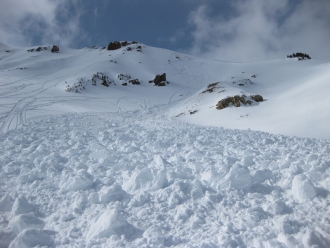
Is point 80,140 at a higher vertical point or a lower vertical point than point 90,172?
higher

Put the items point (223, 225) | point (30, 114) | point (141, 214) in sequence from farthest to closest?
point (30, 114)
point (141, 214)
point (223, 225)

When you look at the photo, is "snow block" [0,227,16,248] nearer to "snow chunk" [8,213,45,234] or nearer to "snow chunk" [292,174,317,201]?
"snow chunk" [8,213,45,234]

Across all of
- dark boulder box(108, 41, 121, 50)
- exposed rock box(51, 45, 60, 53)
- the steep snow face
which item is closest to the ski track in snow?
the steep snow face

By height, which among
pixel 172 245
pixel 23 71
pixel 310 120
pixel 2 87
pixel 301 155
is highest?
pixel 23 71

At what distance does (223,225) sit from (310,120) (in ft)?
28.1

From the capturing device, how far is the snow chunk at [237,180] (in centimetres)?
440

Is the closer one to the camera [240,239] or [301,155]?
[240,239]

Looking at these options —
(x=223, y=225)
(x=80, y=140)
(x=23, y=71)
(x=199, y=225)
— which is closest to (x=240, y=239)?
(x=223, y=225)

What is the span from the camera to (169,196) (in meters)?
4.29

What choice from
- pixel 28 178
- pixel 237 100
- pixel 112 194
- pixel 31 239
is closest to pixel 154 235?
pixel 112 194

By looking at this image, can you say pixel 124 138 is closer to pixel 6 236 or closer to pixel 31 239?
pixel 6 236

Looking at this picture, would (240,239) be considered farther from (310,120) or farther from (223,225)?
(310,120)

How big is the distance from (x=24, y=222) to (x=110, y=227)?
1520 millimetres

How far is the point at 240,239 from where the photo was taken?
124 inches
